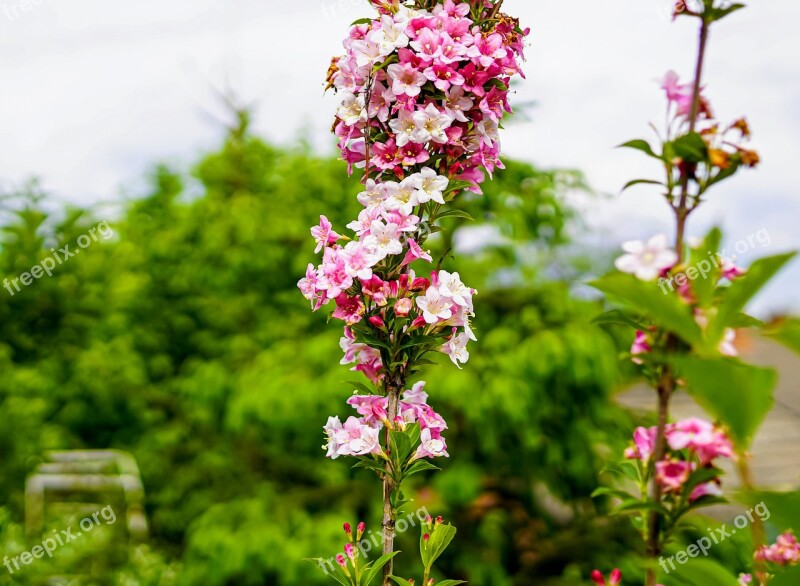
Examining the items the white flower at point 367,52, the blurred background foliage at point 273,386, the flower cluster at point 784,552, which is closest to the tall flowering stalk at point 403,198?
the white flower at point 367,52

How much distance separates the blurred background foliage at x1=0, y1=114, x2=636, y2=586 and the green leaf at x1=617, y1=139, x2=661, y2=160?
116 inches

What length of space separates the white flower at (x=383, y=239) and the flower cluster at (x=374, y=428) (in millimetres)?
266

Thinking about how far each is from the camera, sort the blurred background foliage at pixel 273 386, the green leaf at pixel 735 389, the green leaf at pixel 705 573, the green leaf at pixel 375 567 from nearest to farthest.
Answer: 1. the green leaf at pixel 735 389
2. the green leaf at pixel 705 573
3. the green leaf at pixel 375 567
4. the blurred background foliage at pixel 273 386

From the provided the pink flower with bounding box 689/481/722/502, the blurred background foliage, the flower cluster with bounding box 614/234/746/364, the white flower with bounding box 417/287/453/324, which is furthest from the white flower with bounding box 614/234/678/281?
the blurred background foliage

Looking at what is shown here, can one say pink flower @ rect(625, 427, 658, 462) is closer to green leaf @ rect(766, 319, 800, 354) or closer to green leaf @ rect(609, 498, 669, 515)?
green leaf @ rect(609, 498, 669, 515)

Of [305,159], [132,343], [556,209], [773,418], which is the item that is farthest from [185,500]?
[773,418]

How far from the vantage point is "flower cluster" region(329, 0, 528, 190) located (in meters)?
1.47

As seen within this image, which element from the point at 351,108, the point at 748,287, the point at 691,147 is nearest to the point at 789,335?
the point at 748,287

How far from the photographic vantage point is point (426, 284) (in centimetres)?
150

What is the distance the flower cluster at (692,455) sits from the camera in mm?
1157

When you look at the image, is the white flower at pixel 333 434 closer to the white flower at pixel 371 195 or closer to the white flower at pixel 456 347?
the white flower at pixel 456 347

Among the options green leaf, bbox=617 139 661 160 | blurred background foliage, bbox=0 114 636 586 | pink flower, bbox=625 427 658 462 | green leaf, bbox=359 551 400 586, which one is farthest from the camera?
blurred background foliage, bbox=0 114 636 586

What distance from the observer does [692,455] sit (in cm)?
120

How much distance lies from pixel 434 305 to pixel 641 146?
1.67 ft
